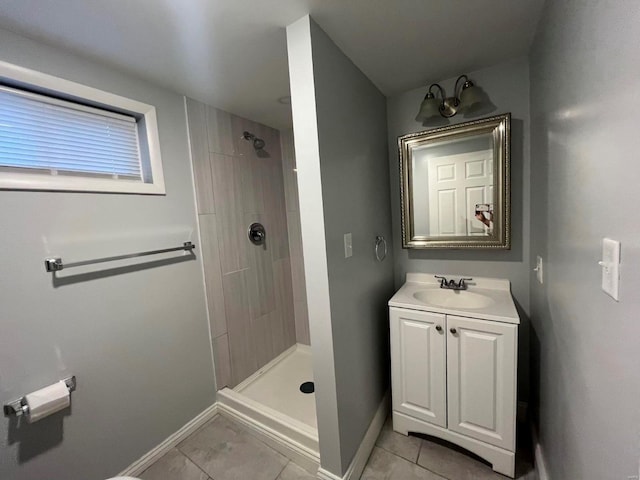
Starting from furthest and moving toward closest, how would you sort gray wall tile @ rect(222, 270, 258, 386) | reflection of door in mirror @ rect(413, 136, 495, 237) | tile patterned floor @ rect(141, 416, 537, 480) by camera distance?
gray wall tile @ rect(222, 270, 258, 386), reflection of door in mirror @ rect(413, 136, 495, 237), tile patterned floor @ rect(141, 416, 537, 480)

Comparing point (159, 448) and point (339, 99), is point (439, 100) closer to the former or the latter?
point (339, 99)

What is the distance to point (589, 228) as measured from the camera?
0.68 metres

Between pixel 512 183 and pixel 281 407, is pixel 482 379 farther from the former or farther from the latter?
pixel 281 407

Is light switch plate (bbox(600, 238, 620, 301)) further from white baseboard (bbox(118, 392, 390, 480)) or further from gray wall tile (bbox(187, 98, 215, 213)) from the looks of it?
gray wall tile (bbox(187, 98, 215, 213))

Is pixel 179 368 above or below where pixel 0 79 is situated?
below

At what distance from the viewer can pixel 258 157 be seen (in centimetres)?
224

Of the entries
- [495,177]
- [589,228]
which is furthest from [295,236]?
[589,228]

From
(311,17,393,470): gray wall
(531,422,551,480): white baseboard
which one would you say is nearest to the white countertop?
(311,17,393,470): gray wall

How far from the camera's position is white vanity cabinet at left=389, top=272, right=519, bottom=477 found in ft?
4.17

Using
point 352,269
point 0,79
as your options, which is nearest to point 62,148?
point 0,79

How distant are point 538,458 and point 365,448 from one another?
857 mm

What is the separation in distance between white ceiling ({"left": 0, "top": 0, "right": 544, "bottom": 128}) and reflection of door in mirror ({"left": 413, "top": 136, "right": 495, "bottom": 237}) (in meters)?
0.48

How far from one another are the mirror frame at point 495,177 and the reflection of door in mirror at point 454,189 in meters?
0.03

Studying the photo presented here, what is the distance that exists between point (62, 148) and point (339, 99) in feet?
4.45
